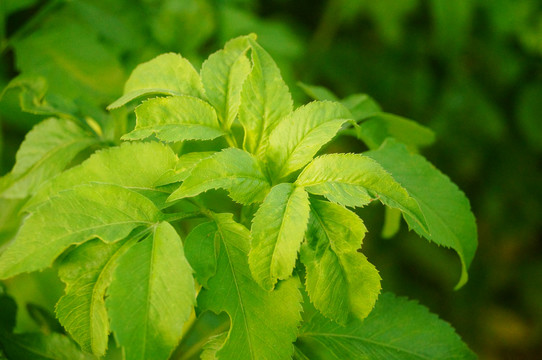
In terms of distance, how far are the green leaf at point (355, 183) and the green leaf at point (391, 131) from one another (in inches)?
8.4

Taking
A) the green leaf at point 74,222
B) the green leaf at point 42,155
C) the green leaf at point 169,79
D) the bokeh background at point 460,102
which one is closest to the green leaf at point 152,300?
the green leaf at point 74,222

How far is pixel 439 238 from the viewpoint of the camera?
705 mm

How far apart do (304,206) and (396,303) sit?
0.35 m

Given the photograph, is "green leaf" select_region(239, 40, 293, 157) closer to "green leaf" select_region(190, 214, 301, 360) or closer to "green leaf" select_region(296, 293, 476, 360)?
"green leaf" select_region(190, 214, 301, 360)

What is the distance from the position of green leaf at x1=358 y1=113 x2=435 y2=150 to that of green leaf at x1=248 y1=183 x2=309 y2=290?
0.30 m

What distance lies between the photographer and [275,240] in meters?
0.60

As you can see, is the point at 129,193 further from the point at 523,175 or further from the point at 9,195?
the point at 523,175

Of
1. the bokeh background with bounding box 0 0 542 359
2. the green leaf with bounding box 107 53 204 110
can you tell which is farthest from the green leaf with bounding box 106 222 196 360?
the bokeh background with bounding box 0 0 542 359

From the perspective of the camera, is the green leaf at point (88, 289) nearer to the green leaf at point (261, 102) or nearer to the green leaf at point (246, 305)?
the green leaf at point (246, 305)

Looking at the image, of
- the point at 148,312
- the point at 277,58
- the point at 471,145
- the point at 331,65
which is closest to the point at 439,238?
the point at 148,312

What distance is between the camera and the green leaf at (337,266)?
63 cm

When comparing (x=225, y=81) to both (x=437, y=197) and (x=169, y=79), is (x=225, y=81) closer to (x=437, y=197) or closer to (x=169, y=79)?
(x=169, y=79)

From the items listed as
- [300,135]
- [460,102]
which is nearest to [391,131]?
[300,135]

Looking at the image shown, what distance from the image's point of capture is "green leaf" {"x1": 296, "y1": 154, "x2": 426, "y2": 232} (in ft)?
2.01
